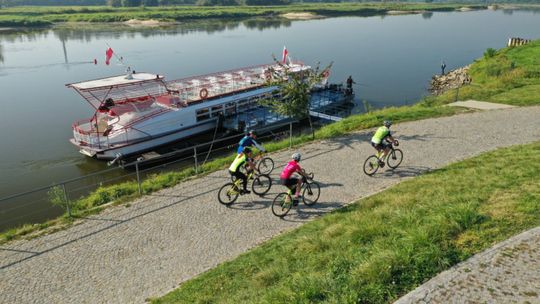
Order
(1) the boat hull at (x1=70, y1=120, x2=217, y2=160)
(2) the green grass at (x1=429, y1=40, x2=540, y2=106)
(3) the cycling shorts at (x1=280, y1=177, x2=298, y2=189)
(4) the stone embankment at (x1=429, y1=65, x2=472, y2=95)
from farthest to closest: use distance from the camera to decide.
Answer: (4) the stone embankment at (x1=429, y1=65, x2=472, y2=95), (2) the green grass at (x1=429, y1=40, x2=540, y2=106), (1) the boat hull at (x1=70, y1=120, x2=217, y2=160), (3) the cycling shorts at (x1=280, y1=177, x2=298, y2=189)

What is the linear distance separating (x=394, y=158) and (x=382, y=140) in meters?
0.99

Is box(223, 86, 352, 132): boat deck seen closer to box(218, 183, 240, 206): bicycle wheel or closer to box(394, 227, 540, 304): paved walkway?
box(218, 183, 240, 206): bicycle wheel

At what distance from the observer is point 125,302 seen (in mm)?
8922

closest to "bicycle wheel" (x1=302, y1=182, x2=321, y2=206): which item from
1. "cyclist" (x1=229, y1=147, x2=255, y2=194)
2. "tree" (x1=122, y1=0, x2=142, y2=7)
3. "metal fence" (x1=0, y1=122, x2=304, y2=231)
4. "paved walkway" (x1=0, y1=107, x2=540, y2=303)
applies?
"paved walkway" (x1=0, y1=107, x2=540, y2=303)

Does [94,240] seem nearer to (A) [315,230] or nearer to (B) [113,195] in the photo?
(B) [113,195]

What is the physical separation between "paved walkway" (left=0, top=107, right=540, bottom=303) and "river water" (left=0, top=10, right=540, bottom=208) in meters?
11.5

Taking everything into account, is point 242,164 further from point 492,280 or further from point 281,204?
point 492,280

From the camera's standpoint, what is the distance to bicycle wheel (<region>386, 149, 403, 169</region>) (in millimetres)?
15125

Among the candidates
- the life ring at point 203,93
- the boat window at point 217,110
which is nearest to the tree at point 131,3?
the life ring at point 203,93

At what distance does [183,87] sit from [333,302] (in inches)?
978

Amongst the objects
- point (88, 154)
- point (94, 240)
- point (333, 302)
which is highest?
point (333, 302)

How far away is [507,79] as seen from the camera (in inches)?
1236

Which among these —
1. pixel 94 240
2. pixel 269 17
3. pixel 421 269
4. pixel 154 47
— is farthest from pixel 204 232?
pixel 269 17

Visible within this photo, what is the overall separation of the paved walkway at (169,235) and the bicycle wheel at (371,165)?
0.22m
